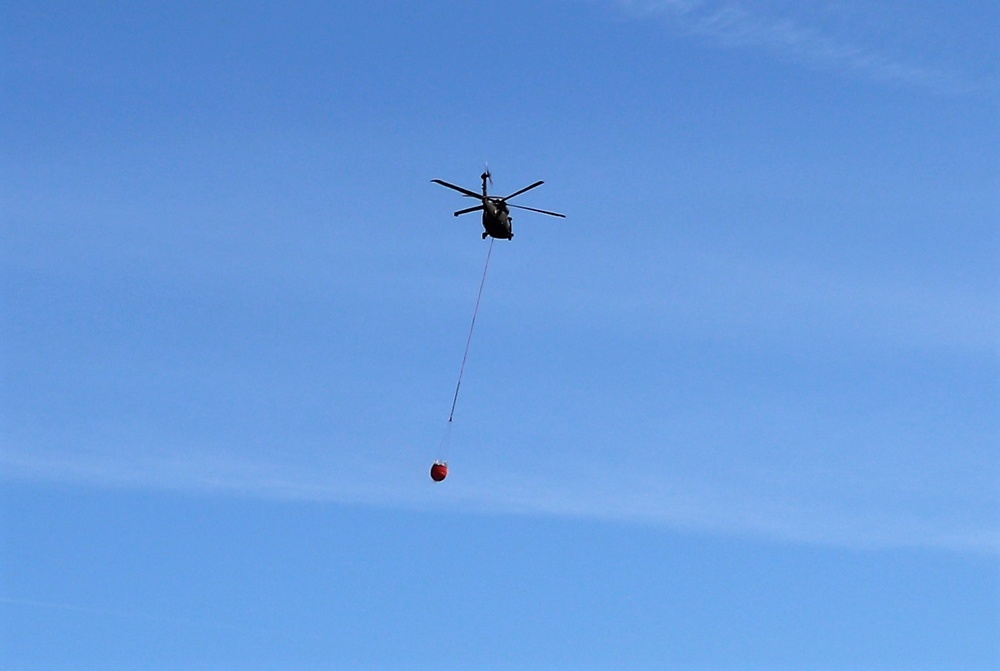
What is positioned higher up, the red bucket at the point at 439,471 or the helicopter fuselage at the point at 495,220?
the helicopter fuselage at the point at 495,220

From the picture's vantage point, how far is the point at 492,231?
78312mm

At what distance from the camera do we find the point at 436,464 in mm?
72125

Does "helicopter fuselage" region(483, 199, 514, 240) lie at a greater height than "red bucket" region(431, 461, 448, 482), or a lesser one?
greater

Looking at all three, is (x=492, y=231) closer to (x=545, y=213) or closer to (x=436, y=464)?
(x=545, y=213)

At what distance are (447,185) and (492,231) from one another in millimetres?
4593

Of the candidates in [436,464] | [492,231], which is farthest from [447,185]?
[436,464]

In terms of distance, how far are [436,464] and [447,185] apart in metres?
14.6

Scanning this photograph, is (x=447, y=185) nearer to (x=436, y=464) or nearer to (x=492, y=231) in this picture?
(x=492, y=231)

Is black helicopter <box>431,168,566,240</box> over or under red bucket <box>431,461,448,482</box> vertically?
over

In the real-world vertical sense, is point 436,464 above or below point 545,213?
below

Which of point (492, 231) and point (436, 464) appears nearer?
point (436, 464)

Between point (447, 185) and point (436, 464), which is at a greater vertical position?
point (447, 185)

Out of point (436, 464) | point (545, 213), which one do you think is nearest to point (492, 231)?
point (545, 213)

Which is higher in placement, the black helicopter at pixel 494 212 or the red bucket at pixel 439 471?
the black helicopter at pixel 494 212
